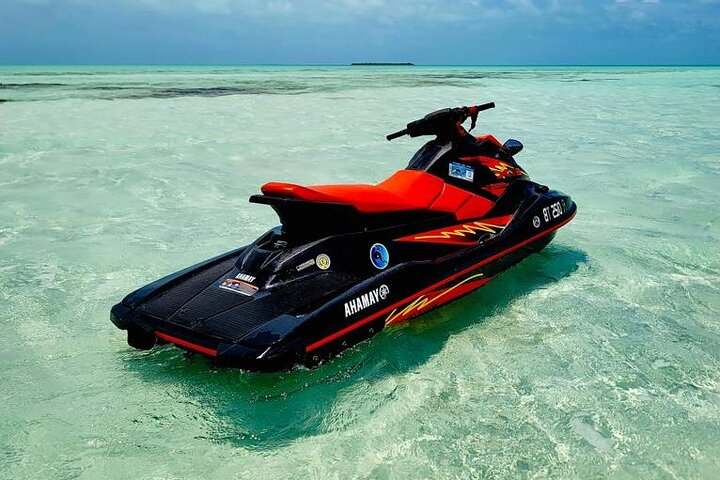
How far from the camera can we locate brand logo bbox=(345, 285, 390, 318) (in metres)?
2.89

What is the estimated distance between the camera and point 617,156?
968 cm

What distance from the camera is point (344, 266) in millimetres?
3205

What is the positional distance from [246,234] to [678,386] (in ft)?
12.4

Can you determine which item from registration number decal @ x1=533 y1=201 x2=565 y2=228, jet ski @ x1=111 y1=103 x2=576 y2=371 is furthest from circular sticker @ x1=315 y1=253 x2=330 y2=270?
registration number decal @ x1=533 y1=201 x2=565 y2=228

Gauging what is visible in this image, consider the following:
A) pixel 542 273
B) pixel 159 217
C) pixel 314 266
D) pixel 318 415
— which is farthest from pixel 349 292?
pixel 159 217

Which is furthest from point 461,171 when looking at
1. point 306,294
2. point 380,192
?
point 306,294

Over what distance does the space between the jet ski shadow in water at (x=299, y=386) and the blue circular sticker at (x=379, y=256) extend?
37 centimetres

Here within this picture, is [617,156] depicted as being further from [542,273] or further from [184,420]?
[184,420]

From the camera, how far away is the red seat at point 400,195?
120 inches

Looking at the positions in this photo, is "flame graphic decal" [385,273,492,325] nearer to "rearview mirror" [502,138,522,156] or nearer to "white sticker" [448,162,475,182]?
"white sticker" [448,162,475,182]

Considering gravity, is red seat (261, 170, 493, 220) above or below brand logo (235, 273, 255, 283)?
above

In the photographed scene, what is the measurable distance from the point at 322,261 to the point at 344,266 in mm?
123

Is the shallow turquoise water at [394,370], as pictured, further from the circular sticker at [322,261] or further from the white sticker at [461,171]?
the white sticker at [461,171]

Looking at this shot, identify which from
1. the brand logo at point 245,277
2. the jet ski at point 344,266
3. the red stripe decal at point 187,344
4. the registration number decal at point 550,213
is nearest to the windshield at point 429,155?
the jet ski at point 344,266
